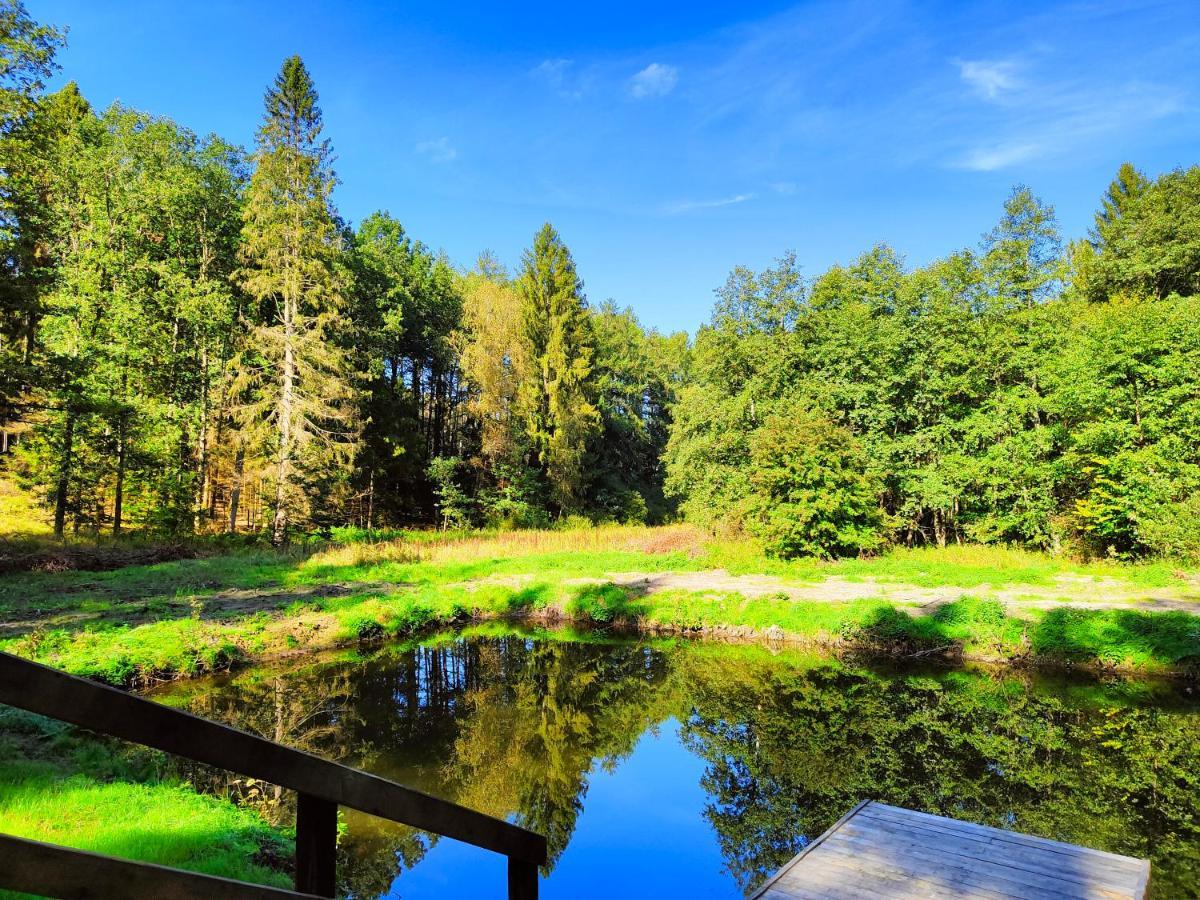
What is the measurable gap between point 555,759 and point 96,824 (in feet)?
17.9

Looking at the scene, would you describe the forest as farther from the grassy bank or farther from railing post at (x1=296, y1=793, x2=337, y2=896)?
railing post at (x1=296, y1=793, x2=337, y2=896)

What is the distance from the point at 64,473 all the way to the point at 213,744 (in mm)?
27072

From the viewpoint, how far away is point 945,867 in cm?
505

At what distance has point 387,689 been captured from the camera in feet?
38.5

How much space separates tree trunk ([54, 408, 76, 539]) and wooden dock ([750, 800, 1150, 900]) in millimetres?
25627

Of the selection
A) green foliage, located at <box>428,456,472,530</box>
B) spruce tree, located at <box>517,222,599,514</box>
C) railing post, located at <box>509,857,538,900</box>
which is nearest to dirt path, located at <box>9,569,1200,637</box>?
railing post, located at <box>509,857,538,900</box>

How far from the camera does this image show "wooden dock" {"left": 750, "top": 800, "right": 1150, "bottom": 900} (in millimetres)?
4688

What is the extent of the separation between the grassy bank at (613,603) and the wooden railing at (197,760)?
11060 mm

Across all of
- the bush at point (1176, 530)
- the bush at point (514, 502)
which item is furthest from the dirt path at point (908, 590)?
the bush at point (514, 502)

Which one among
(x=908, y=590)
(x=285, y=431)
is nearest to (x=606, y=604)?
(x=908, y=590)

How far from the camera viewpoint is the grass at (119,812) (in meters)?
4.95

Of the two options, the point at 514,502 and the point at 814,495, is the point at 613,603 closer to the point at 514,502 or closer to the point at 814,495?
the point at 814,495

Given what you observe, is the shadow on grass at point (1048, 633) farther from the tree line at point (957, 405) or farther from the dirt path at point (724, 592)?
the tree line at point (957, 405)

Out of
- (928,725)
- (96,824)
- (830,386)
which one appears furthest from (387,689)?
(830,386)
